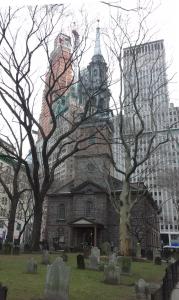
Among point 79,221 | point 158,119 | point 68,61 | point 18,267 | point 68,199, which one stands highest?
point 68,61

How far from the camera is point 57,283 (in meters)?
7.73

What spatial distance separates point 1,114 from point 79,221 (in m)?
25.4

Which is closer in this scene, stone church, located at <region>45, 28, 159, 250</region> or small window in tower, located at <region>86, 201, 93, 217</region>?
stone church, located at <region>45, 28, 159, 250</region>

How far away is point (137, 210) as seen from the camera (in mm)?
45844

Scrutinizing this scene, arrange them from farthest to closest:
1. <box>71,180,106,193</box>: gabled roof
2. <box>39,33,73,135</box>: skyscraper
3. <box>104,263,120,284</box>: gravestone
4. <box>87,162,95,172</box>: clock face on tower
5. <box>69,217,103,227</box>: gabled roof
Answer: <box>87,162,95,172</box>: clock face on tower → <box>71,180,106,193</box>: gabled roof → <box>69,217,103,227</box>: gabled roof → <box>39,33,73,135</box>: skyscraper → <box>104,263,120,284</box>: gravestone

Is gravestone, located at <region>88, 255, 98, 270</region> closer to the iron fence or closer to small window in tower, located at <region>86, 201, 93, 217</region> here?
the iron fence

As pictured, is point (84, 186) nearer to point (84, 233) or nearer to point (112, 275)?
point (84, 233)

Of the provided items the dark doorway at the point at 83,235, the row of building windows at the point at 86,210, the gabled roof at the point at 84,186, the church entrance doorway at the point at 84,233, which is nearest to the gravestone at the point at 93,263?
the church entrance doorway at the point at 84,233

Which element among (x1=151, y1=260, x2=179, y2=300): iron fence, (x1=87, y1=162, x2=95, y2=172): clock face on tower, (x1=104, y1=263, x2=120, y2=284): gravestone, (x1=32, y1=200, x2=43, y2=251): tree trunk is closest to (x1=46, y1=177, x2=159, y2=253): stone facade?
(x1=87, y1=162, x2=95, y2=172): clock face on tower

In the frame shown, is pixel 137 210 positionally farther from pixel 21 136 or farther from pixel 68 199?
pixel 21 136

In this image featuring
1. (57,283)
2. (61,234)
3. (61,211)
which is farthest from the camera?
(61,211)

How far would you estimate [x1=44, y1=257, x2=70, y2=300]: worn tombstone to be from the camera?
7566 millimetres

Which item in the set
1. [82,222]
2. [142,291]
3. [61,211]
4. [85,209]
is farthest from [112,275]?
[61,211]

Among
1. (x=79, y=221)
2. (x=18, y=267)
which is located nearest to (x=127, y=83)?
(x=18, y=267)
